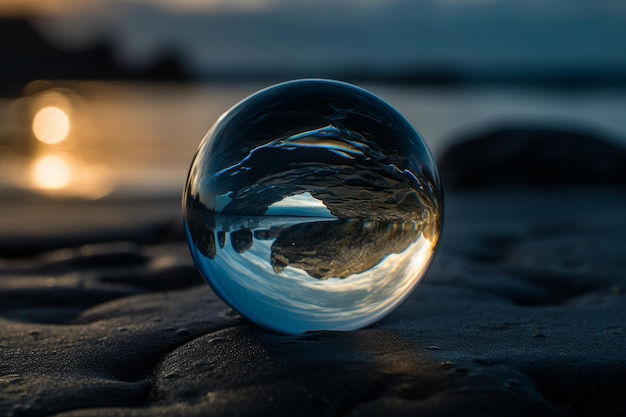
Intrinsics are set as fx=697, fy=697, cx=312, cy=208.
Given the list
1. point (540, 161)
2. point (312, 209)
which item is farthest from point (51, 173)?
point (312, 209)

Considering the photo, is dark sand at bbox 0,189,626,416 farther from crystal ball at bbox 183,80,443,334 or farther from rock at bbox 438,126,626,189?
rock at bbox 438,126,626,189

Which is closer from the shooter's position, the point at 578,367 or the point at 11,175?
the point at 578,367

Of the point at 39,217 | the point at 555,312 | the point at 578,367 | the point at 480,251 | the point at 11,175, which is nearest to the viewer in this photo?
the point at 578,367

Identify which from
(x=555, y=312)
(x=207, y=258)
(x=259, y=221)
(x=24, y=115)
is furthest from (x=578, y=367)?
(x=24, y=115)

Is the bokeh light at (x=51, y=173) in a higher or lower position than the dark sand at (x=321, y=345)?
higher

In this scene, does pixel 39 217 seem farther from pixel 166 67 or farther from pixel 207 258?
pixel 166 67

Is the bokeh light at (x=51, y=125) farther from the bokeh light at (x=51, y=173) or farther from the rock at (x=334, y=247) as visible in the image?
the rock at (x=334, y=247)

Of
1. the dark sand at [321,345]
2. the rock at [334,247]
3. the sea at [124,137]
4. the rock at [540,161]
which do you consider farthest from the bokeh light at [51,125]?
the rock at [334,247]
